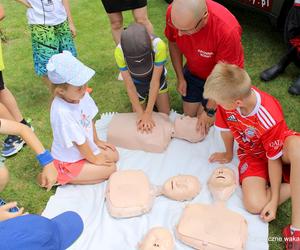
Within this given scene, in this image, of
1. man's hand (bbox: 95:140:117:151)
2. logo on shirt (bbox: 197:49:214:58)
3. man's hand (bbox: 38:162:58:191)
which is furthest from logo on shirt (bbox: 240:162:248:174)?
man's hand (bbox: 38:162:58:191)

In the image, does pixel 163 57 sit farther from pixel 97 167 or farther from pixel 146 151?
pixel 97 167

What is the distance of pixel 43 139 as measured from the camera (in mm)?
2838

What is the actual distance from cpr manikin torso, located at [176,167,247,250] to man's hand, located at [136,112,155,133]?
0.71 m

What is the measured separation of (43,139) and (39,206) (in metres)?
0.66

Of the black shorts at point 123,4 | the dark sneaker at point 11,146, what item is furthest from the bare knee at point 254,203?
the black shorts at point 123,4

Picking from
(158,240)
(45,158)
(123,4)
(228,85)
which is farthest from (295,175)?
(123,4)

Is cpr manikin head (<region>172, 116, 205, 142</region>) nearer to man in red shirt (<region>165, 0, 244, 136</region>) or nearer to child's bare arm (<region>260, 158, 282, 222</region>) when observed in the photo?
man in red shirt (<region>165, 0, 244, 136</region>)

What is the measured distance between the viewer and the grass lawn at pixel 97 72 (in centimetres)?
249

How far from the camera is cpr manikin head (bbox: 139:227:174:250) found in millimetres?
1895

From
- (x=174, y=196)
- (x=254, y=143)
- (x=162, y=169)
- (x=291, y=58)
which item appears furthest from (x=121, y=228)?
(x=291, y=58)

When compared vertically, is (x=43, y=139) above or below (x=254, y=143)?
below

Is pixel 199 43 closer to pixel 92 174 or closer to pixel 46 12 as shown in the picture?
pixel 92 174

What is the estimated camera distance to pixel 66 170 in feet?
7.74

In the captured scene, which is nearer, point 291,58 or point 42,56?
point 42,56
